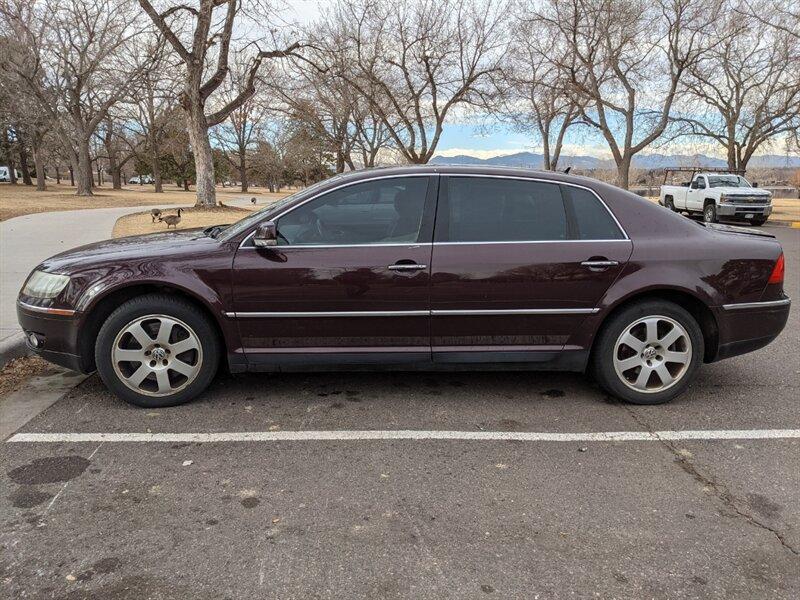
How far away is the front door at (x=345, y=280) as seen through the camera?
3.82 m

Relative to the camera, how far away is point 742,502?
2883 mm

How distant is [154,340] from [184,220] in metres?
14.9

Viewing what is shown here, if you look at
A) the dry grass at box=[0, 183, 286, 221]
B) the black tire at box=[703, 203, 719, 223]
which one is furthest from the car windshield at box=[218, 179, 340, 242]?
the black tire at box=[703, 203, 719, 223]

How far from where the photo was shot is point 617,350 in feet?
13.2

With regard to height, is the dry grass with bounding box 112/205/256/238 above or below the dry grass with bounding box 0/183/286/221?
below

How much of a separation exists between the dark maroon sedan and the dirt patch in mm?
680

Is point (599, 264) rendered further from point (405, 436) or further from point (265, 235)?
point (265, 235)

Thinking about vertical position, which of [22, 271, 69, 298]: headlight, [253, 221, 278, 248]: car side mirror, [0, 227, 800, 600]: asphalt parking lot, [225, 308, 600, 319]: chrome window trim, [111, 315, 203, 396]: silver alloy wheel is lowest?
[0, 227, 800, 600]: asphalt parking lot

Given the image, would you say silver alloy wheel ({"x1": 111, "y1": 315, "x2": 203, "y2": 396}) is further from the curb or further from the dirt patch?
the curb

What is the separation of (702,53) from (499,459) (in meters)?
30.9

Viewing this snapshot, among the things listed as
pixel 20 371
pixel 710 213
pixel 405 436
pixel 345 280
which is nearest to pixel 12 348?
pixel 20 371

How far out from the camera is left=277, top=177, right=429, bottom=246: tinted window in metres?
3.92

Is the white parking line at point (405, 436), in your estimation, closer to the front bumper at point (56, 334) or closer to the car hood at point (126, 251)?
the front bumper at point (56, 334)

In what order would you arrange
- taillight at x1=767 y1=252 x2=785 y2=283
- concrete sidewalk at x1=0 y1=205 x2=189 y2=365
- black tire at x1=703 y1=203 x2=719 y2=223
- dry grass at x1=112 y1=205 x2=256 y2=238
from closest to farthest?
taillight at x1=767 y1=252 x2=785 y2=283
concrete sidewalk at x1=0 y1=205 x2=189 y2=365
dry grass at x1=112 y1=205 x2=256 y2=238
black tire at x1=703 y1=203 x2=719 y2=223
